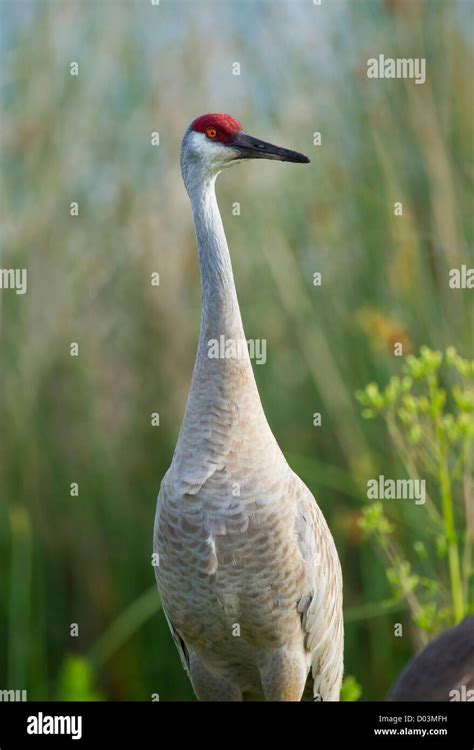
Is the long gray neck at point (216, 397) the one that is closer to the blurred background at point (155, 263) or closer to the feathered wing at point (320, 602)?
the feathered wing at point (320, 602)

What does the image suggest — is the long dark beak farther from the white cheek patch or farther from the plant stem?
the plant stem

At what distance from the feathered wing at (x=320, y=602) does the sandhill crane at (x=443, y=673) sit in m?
0.38

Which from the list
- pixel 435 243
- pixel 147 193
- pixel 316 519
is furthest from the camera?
pixel 147 193

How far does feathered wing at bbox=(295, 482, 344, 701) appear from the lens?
2.28 m

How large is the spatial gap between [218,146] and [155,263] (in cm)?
151

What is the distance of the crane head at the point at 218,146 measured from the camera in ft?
7.57

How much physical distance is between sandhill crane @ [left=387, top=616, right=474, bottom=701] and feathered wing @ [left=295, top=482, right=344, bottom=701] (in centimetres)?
38

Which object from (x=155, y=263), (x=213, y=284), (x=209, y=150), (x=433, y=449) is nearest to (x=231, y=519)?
(x=213, y=284)

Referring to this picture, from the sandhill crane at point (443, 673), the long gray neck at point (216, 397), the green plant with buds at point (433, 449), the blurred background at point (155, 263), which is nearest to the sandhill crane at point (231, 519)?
the long gray neck at point (216, 397)

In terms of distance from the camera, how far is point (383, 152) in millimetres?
3428
